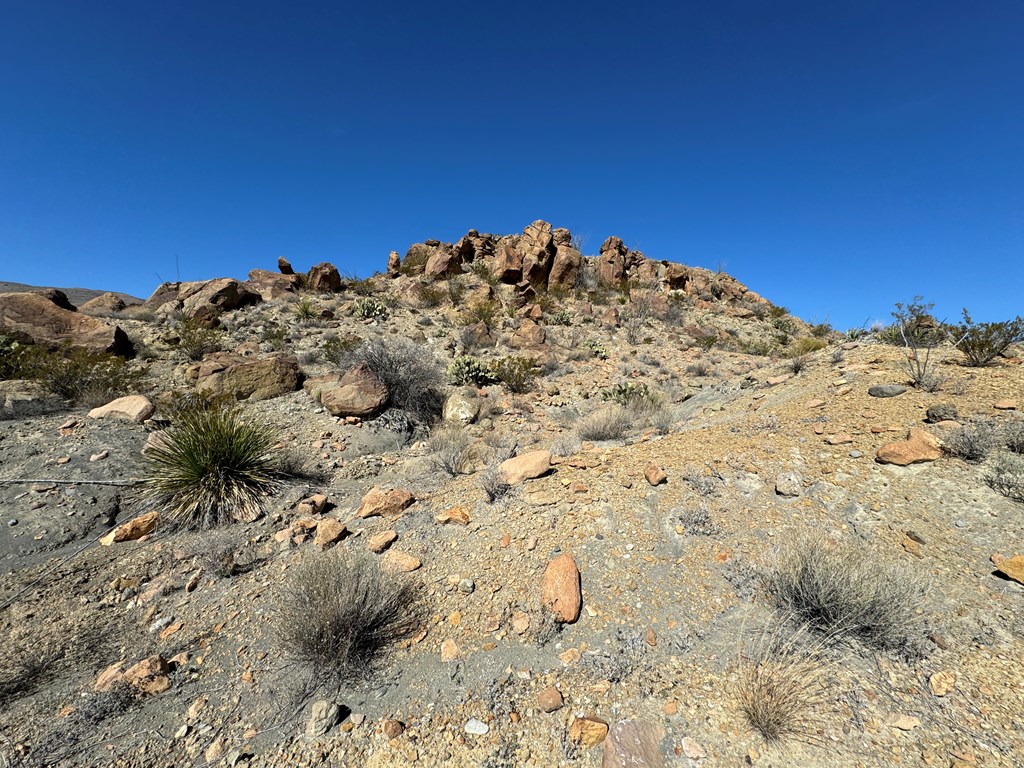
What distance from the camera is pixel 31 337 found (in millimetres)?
9547

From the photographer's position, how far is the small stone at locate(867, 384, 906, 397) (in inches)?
203

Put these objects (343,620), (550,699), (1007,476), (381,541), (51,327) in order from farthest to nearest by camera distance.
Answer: (51,327), (381,541), (1007,476), (343,620), (550,699)

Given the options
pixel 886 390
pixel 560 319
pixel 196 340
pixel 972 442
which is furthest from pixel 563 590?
pixel 560 319

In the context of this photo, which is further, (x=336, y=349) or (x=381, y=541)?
(x=336, y=349)

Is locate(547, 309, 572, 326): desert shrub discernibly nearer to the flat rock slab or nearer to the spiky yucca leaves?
the spiky yucca leaves

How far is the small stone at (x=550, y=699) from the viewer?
2318mm

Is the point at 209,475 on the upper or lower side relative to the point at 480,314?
lower

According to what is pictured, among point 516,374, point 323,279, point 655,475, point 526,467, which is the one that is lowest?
point 526,467

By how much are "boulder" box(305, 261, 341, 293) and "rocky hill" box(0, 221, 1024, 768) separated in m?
11.8

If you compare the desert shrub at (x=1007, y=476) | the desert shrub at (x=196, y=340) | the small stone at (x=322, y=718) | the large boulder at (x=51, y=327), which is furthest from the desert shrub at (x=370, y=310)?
the desert shrub at (x=1007, y=476)

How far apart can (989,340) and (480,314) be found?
1216 cm

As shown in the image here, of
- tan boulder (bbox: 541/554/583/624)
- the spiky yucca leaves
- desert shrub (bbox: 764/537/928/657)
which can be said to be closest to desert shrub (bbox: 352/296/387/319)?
the spiky yucca leaves

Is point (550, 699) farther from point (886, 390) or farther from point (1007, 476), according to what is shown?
point (886, 390)

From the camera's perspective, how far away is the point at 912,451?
12.3 ft
